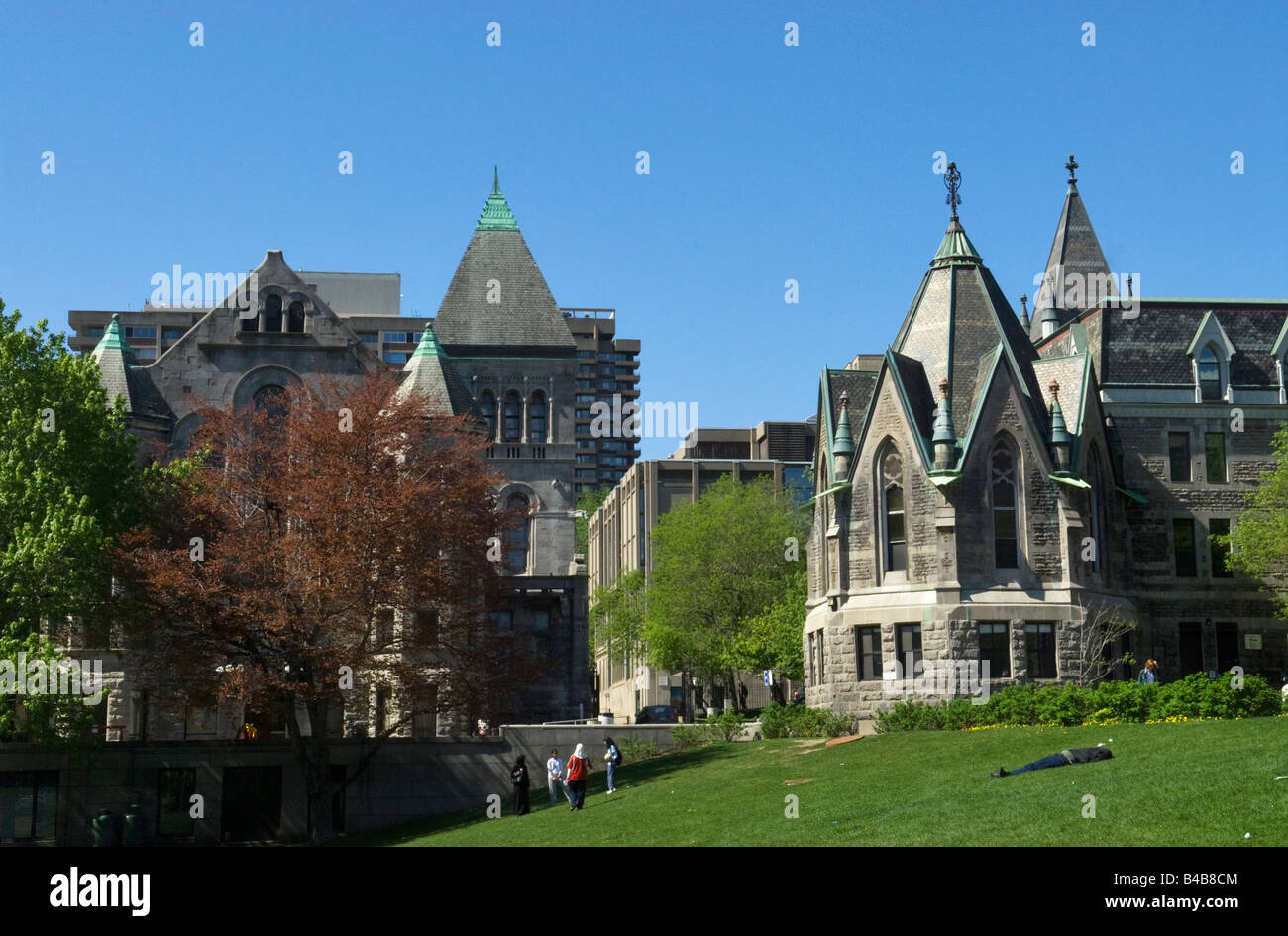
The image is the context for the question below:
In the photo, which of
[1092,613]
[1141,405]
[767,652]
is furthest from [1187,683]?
[767,652]

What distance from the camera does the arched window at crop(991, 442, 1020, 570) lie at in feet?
153

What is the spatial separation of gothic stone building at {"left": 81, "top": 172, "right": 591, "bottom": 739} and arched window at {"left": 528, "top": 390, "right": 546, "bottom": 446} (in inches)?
3.1

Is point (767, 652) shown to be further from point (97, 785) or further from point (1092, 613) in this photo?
point (97, 785)

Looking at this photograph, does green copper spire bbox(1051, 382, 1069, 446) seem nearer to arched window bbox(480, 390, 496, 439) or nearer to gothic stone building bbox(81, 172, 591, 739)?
gothic stone building bbox(81, 172, 591, 739)

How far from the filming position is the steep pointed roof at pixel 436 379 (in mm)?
65500

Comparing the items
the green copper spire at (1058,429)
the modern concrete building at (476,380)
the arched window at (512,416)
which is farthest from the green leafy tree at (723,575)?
the green copper spire at (1058,429)

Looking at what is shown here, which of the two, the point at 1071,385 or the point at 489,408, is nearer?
the point at 1071,385

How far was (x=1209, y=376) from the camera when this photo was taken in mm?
54531

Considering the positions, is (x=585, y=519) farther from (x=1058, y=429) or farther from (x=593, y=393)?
(x=1058, y=429)

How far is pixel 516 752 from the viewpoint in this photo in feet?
162

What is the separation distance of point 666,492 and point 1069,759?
8752 cm

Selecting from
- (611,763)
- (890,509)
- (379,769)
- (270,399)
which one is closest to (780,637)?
(890,509)

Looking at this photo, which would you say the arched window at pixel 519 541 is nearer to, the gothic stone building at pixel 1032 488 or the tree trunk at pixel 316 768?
the gothic stone building at pixel 1032 488

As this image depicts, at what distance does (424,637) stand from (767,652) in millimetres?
→ 24047
